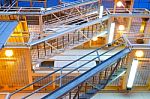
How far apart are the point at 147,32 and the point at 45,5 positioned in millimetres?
6229

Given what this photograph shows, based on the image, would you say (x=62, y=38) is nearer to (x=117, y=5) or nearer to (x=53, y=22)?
(x=53, y=22)

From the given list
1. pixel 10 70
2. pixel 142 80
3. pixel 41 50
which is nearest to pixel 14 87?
pixel 10 70

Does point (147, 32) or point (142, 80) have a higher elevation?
point (147, 32)

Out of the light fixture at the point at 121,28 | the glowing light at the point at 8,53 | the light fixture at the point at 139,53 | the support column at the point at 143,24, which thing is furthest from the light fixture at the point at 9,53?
the support column at the point at 143,24

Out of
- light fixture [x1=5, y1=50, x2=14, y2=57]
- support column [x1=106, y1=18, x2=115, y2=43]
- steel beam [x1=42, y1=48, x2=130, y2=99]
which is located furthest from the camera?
support column [x1=106, y1=18, x2=115, y2=43]

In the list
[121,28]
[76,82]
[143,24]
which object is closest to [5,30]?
[76,82]

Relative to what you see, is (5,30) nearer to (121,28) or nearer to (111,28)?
(111,28)

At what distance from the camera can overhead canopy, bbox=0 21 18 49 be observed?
5754 mm

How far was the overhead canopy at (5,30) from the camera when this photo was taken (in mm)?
5754

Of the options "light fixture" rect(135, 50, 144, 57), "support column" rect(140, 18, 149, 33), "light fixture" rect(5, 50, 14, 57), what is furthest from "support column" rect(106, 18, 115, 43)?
"light fixture" rect(5, 50, 14, 57)

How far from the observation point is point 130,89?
7.32 metres

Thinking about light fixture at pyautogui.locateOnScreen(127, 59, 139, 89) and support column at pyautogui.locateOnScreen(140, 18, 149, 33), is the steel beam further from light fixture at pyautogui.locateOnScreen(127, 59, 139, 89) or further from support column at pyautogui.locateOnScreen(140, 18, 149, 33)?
support column at pyautogui.locateOnScreen(140, 18, 149, 33)

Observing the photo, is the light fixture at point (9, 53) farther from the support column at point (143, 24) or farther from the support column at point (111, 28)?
the support column at point (143, 24)

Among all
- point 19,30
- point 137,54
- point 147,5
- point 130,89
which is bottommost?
point 130,89
